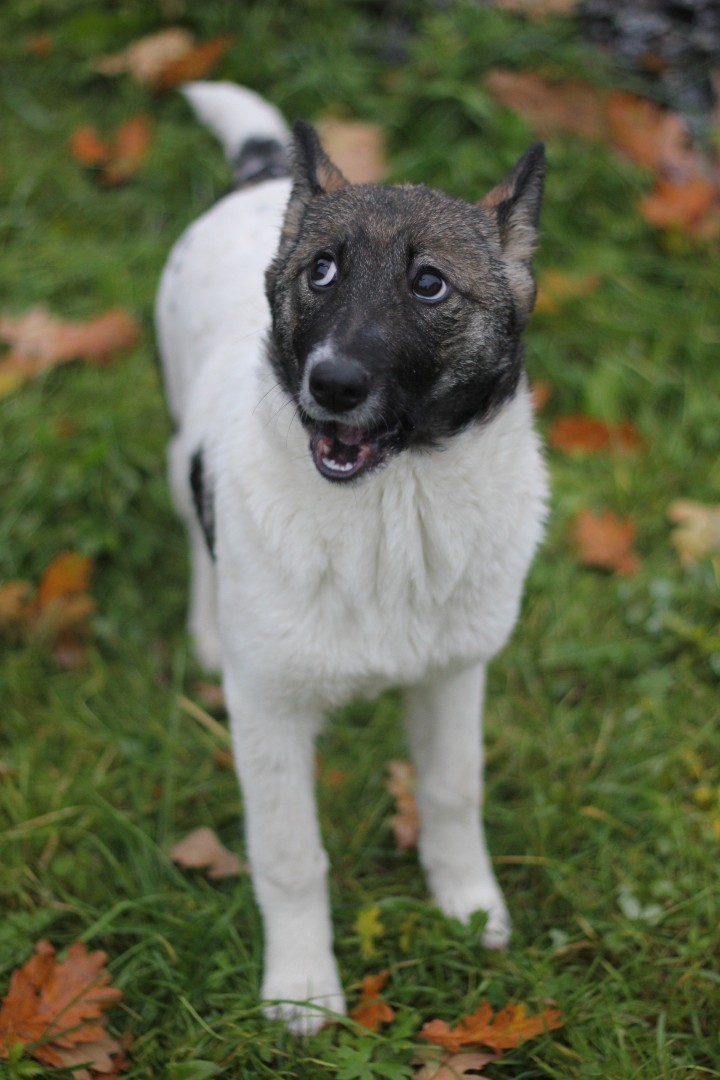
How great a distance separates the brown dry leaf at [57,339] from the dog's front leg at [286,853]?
2466mm

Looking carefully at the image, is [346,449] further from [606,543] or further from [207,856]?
[606,543]

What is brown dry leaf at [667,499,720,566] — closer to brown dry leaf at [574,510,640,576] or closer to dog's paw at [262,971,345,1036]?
brown dry leaf at [574,510,640,576]

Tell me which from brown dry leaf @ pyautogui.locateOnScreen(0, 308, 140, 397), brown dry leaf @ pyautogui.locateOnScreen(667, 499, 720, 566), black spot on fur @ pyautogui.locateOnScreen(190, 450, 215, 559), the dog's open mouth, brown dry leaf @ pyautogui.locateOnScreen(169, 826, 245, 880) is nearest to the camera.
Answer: the dog's open mouth

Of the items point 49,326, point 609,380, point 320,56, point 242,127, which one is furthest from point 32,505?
point 320,56

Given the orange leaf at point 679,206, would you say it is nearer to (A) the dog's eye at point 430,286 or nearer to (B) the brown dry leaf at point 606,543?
(B) the brown dry leaf at point 606,543

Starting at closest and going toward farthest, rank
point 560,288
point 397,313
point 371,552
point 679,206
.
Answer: point 397,313 → point 371,552 → point 560,288 → point 679,206

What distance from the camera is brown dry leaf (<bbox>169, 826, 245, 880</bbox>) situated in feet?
10.3

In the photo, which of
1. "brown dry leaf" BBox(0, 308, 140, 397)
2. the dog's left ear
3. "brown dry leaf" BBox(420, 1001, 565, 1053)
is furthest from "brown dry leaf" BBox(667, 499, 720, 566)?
"brown dry leaf" BBox(0, 308, 140, 397)

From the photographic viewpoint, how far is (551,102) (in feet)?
17.5

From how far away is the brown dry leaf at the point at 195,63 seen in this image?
5652 mm

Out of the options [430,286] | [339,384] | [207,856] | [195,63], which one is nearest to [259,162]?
[430,286]

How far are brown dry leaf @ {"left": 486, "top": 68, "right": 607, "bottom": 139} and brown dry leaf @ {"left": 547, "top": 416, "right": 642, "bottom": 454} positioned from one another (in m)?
1.63

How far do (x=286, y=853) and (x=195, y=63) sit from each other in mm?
4403

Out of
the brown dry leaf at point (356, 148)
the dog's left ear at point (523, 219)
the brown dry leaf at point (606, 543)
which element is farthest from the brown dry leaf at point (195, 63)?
the dog's left ear at point (523, 219)
